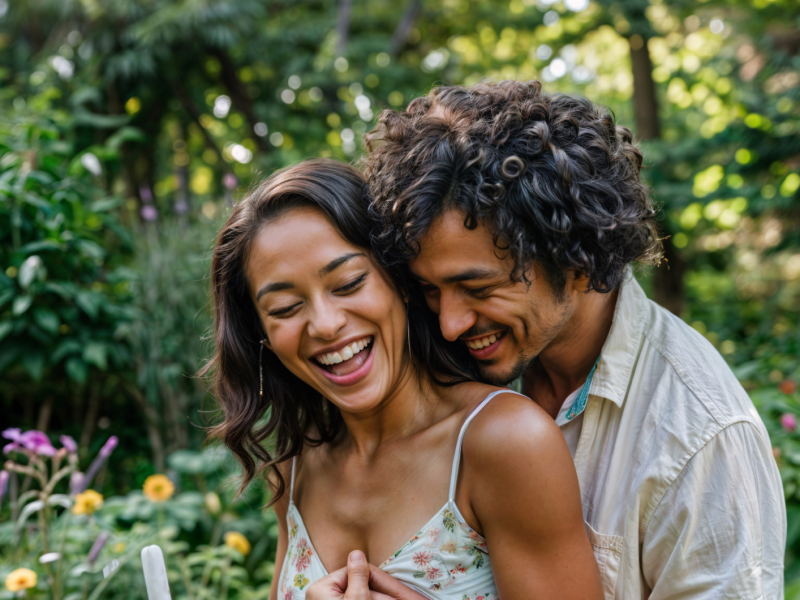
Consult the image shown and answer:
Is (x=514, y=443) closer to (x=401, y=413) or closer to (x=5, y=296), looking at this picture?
(x=401, y=413)

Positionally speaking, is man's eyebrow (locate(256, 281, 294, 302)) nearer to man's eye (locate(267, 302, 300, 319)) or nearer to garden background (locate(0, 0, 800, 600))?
man's eye (locate(267, 302, 300, 319))

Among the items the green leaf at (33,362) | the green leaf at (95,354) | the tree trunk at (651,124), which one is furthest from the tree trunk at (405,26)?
the green leaf at (33,362)

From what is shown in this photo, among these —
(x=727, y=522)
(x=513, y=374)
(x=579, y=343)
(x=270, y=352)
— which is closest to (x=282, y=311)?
(x=270, y=352)

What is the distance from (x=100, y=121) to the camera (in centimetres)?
527

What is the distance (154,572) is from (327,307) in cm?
67

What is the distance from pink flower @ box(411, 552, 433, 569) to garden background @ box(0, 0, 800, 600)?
814mm

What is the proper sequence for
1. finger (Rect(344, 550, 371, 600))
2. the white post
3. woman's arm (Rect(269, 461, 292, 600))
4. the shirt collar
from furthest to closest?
woman's arm (Rect(269, 461, 292, 600)), the shirt collar, finger (Rect(344, 550, 371, 600)), the white post

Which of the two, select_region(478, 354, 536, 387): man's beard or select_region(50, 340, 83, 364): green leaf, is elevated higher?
select_region(50, 340, 83, 364): green leaf

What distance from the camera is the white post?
1354mm

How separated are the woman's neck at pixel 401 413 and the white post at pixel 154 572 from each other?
0.60 m

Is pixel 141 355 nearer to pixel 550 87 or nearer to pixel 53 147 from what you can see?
pixel 53 147

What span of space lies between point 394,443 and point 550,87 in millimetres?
6187

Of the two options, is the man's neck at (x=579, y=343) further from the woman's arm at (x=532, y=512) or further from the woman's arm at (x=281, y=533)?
the woman's arm at (x=281, y=533)

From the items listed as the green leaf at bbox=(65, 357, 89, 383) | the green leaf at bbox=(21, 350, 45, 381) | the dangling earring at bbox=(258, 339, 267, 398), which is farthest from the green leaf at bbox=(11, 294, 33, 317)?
the dangling earring at bbox=(258, 339, 267, 398)
